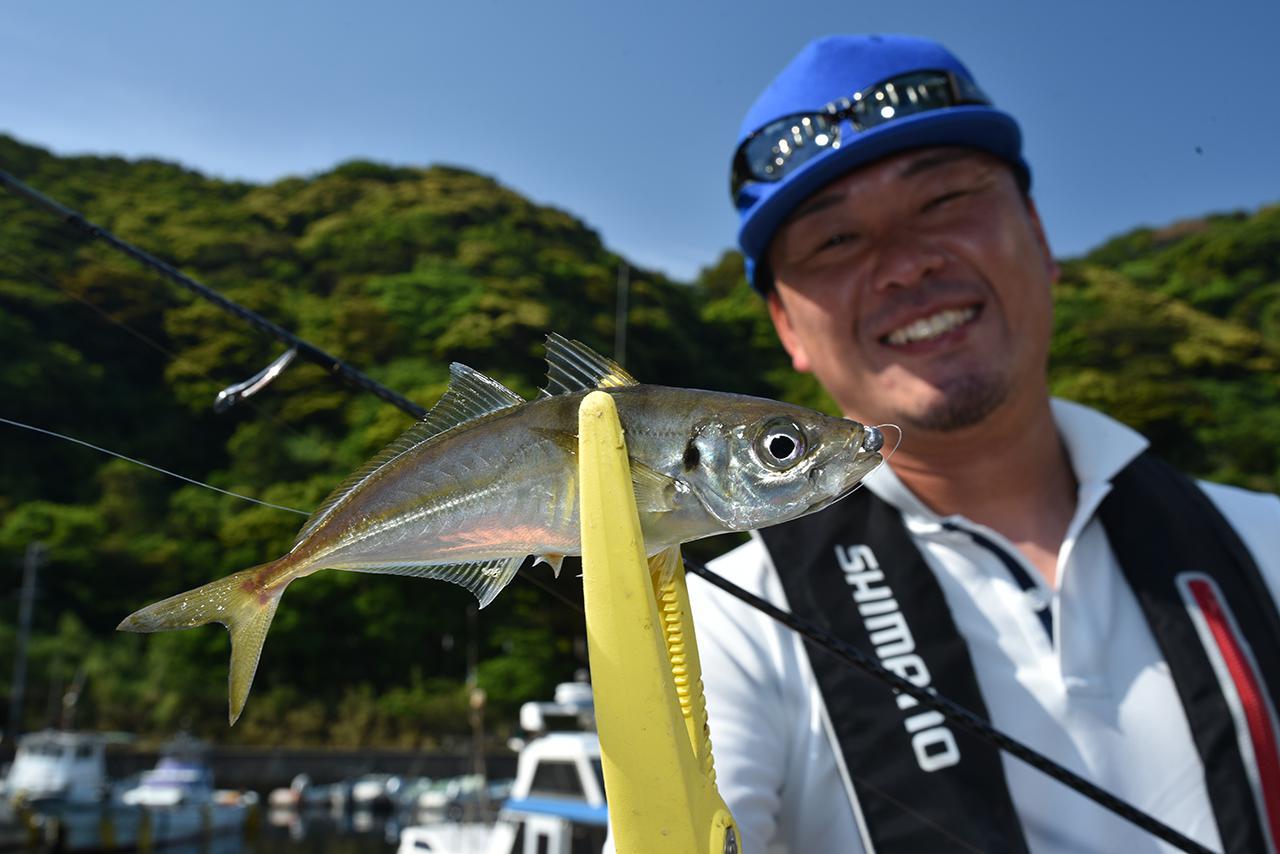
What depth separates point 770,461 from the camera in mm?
1028

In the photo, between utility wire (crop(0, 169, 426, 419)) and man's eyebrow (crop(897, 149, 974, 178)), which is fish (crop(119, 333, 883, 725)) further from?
man's eyebrow (crop(897, 149, 974, 178))

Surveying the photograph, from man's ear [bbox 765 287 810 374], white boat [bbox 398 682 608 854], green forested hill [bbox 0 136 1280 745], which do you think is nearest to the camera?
man's ear [bbox 765 287 810 374]

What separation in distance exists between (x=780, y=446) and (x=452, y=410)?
37 centimetres

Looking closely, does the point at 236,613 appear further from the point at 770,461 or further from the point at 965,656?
the point at 965,656

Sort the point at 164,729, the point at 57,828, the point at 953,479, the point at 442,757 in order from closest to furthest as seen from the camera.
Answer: the point at 953,479
the point at 57,828
the point at 164,729
the point at 442,757

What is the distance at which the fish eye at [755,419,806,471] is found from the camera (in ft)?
3.38

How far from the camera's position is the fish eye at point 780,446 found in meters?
1.03

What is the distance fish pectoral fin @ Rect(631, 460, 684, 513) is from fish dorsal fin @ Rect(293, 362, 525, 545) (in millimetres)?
162

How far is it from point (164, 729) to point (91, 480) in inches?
501

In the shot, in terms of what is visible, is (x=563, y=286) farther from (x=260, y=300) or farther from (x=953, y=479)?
(x=260, y=300)

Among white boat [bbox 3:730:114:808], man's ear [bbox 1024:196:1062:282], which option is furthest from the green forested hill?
man's ear [bbox 1024:196:1062:282]

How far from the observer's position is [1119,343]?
42.6 metres

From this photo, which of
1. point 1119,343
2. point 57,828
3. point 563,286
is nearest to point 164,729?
point 57,828

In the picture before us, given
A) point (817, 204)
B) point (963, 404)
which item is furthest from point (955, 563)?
point (817, 204)
